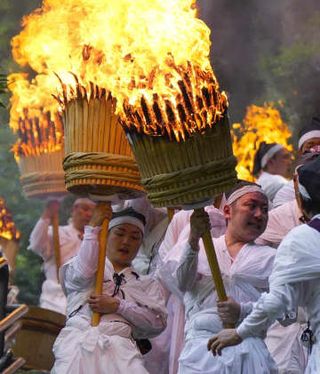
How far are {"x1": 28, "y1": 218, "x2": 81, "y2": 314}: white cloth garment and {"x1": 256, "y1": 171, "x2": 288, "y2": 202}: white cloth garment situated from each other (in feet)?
8.93

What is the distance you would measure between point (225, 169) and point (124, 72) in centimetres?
124

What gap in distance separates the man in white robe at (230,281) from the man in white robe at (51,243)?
5.31 metres

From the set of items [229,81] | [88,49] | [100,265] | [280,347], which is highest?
[229,81]

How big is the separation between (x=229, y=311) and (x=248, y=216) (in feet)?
3.12

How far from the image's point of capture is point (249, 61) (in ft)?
80.2

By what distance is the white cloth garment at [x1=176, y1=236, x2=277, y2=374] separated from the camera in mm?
9086

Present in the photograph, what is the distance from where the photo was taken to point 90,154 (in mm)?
9688

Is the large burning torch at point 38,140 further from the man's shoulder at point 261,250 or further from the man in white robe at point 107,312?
the man's shoulder at point 261,250

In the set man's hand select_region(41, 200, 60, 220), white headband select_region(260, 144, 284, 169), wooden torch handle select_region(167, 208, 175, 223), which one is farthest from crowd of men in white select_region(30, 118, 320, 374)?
man's hand select_region(41, 200, 60, 220)

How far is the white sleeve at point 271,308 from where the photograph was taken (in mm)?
7676

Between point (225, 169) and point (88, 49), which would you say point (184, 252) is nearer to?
point (225, 169)

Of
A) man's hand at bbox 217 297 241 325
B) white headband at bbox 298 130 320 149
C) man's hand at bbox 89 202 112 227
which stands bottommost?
man's hand at bbox 217 297 241 325

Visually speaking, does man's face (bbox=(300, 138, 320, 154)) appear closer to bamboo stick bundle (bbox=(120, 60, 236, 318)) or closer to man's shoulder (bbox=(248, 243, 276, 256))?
man's shoulder (bbox=(248, 243, 276, 256))

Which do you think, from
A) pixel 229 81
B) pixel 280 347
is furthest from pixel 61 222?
pixel 280 347
